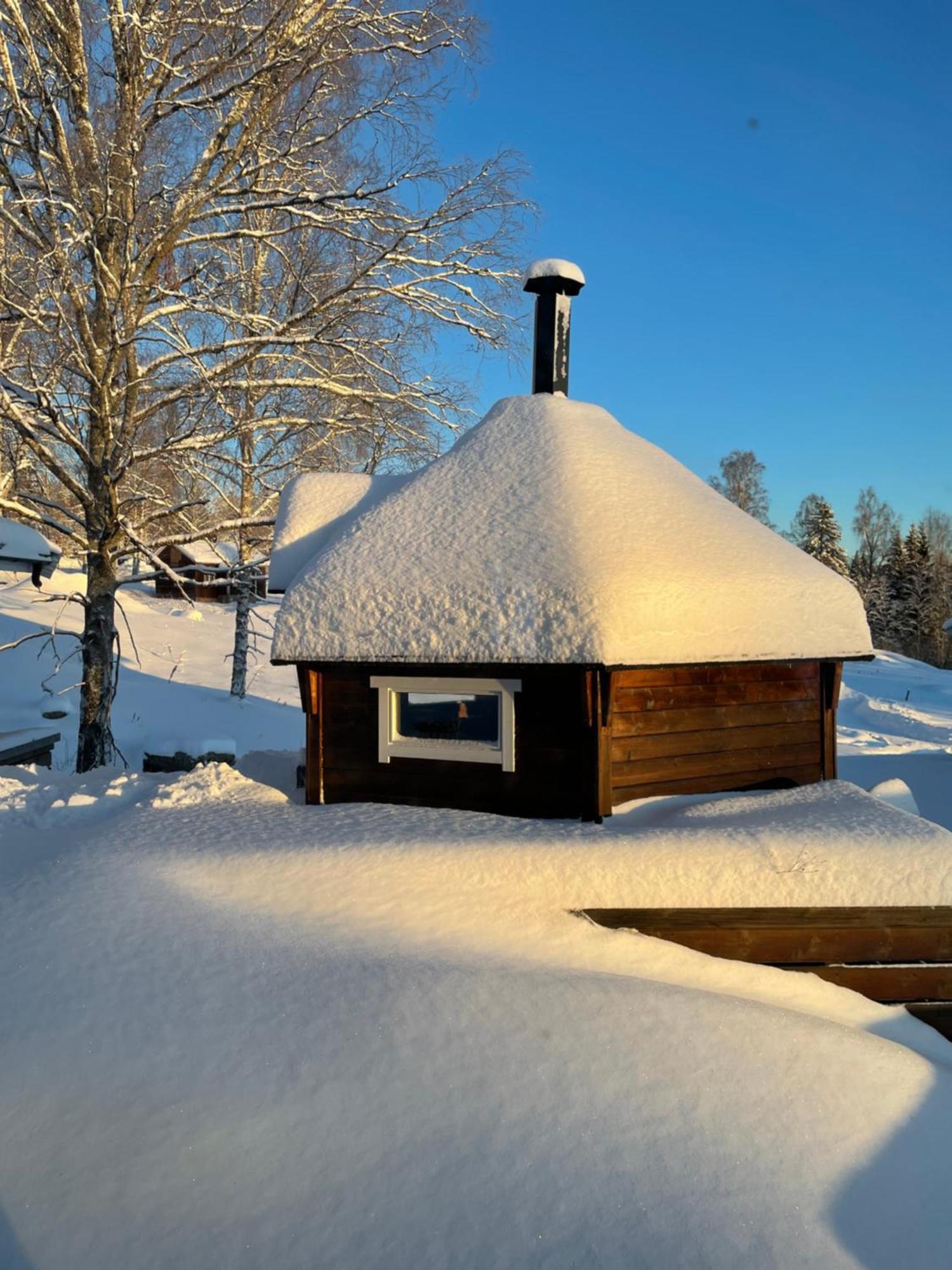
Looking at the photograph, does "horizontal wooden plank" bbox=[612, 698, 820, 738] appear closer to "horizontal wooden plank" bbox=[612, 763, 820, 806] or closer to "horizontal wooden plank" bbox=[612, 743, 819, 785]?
"horizontal wooden plank" bbox=[612, 743, 819, 785]

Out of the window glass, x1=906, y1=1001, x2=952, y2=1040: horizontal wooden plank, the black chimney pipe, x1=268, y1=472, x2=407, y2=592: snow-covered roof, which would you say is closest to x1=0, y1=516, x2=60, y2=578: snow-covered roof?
x1=268, y1=472, x2=407, y2=592: snow-covered roof

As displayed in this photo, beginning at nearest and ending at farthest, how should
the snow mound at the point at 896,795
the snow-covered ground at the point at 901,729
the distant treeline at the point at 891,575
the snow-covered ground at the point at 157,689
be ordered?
the snow mound at the point at 896,795 < the snow-covered ground at the point at 901,729 < the snow-covered ground at the point at 157,689 < the distant treeline at the point at 891,575

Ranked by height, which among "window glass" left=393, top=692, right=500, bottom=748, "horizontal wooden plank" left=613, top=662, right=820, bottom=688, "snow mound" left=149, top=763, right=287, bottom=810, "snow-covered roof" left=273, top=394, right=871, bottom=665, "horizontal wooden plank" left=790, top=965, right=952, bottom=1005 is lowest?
"horizontal wooden plank" left=790, top=965, right=952, bottom=1005

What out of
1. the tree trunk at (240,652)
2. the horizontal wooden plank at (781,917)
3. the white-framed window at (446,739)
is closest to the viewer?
the horizontal wooden plank at (781,917)

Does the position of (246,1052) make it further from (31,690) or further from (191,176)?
(31,690)

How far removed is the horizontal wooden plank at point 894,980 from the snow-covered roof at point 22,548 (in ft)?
33.2

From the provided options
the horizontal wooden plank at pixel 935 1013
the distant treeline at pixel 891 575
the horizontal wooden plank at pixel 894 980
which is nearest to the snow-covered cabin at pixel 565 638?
the horizontal wooden plank at pixel 894 980

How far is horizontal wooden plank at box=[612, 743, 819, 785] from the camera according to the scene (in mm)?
5973

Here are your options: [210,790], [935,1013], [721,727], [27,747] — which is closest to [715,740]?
[721,727]

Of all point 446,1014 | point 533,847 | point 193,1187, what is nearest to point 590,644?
point 533,847

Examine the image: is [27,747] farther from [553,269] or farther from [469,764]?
[553,269]

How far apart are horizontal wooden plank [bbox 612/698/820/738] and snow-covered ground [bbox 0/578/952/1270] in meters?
0.66

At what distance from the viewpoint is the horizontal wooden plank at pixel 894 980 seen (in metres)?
4.77

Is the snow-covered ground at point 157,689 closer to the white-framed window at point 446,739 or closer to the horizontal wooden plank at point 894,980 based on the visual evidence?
the white-framed window at point 446,739
